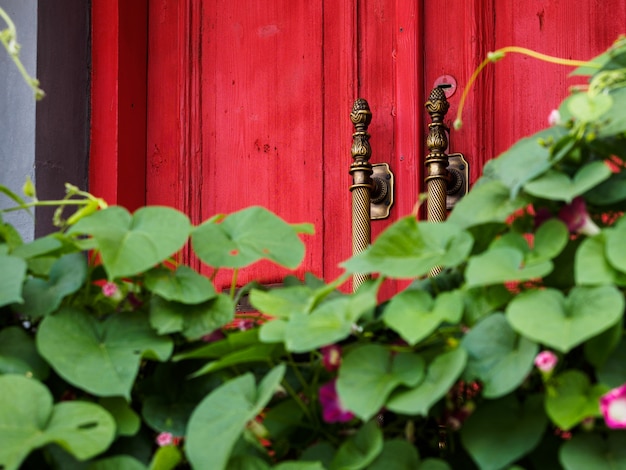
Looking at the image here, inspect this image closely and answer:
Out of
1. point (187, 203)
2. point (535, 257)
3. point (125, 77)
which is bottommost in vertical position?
point (187, 203)

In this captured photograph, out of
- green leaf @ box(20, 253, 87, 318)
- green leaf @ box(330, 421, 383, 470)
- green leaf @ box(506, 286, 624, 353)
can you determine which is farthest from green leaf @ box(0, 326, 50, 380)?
green leaf @ box(506, 286, 624, 353)

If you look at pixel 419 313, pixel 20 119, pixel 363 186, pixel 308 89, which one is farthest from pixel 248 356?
pixel 20 119

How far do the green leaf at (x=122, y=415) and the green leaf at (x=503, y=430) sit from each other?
0.82ft

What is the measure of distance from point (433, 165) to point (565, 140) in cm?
100

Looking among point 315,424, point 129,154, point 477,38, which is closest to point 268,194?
point 129,154

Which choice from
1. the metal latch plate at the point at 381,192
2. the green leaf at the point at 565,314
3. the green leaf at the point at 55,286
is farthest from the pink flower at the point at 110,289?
the metal latch plate at the point at 381,192

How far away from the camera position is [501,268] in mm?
595

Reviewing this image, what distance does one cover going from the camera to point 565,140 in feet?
2.16

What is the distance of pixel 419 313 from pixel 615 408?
143 millimetres

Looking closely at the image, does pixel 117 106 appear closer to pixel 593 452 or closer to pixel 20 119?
pixel 20 119

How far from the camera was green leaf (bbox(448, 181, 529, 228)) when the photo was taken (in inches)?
26.1

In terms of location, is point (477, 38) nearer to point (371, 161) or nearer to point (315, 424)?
point (371, 161)

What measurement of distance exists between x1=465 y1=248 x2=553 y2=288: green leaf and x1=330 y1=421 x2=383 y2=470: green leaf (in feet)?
0.39

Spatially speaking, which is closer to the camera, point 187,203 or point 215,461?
point 215,461
